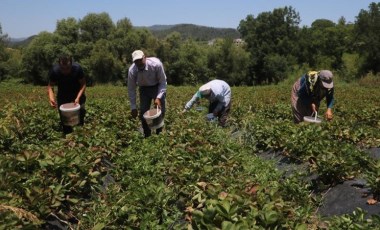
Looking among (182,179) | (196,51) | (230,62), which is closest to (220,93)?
(182,179)

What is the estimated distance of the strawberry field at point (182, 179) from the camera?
2936 millimetres

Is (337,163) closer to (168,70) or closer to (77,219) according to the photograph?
(77,219)

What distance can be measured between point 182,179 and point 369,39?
132ft

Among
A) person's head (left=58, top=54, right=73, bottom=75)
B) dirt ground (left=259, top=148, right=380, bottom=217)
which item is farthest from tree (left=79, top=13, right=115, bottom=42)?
dirt ground (left=259, top=148, right=380, bottom=217)

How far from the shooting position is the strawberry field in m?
2.94

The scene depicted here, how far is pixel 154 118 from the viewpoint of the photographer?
6.00 m

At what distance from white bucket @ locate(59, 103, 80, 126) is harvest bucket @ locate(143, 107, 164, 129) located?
1.07 m

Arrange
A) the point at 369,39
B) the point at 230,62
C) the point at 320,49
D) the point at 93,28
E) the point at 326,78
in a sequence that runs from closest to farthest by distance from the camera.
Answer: the point at 326,78, the point at 369,39, the point at 230,62, the point at 93,28, the point at 320,49

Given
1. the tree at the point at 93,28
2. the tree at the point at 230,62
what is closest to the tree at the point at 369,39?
the tree at the point at 230,62

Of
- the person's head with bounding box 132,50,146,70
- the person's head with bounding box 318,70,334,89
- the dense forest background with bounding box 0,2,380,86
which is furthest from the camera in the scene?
the dense forest background with bounding box 0,2,380,86

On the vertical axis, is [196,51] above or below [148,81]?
below

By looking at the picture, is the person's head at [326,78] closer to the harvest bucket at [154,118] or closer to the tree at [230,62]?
the harvest bucket at [154,118]

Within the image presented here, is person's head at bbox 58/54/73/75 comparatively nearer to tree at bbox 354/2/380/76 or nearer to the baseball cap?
the baseball cap

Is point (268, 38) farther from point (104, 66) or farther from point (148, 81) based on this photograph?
point (148, 81)
